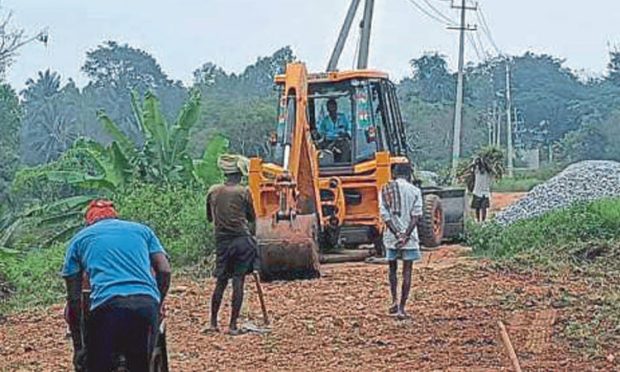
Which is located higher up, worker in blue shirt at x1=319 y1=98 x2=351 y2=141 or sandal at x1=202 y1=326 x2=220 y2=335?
worker in blue shirt at x1=319 y1=98 x2=351 y2=141

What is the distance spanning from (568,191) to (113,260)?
2249 cm

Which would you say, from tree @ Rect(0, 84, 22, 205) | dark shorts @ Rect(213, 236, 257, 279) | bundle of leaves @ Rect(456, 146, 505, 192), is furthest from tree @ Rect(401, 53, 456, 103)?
dark shorts @ Rect(213, 236, 257, 279)

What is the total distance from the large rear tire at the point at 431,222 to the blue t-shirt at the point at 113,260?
1481 cm

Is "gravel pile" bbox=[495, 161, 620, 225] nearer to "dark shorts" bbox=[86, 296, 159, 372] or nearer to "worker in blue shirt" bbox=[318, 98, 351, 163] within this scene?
"worker in blue shirt" bbox=[318, 98, 351, 163]

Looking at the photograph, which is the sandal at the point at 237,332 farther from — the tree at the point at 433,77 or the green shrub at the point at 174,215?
the tree at the point at 433,77

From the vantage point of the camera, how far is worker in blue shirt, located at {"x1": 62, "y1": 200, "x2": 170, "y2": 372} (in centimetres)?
739

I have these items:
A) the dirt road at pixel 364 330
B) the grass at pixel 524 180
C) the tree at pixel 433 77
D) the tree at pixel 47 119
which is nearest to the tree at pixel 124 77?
the tree at pixel 47 119

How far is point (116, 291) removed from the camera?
24.3 ft

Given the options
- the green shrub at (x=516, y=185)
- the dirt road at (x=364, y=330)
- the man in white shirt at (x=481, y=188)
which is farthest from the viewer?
the green shrub at (x=516, y=185)

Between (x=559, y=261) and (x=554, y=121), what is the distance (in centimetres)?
7077

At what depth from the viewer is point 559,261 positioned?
18672 millimetres

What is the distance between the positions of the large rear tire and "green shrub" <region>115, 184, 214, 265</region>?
3894mm

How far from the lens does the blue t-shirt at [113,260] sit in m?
7.43

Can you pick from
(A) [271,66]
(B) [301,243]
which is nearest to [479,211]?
(B) [301,243]
